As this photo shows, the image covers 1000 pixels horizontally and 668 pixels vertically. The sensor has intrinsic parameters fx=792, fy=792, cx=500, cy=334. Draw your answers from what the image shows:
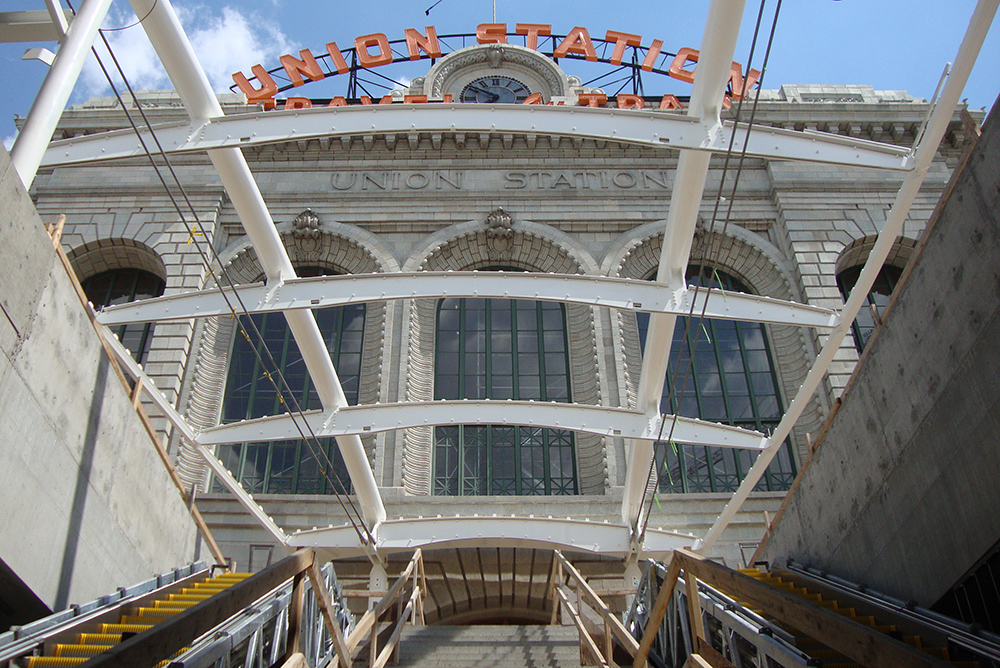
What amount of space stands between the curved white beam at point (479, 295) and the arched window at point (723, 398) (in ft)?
20.7

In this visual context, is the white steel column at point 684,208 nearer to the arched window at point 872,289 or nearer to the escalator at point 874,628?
the escalator at point 874,628

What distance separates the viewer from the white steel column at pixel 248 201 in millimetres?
9773

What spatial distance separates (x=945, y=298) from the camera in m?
7.95

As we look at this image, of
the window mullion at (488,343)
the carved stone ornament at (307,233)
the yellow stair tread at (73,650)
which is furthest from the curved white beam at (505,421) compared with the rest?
the carved stone ornament at (307,233)

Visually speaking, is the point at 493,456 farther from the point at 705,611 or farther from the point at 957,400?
the point at 957,400

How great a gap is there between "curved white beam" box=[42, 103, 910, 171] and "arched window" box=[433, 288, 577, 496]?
11.0 meters

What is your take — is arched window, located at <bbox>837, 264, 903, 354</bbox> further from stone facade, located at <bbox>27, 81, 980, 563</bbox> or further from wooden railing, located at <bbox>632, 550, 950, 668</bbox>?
wooden railing, located at <bbox>632, 550, 950, 668</bbox>

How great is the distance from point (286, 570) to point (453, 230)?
1668cm

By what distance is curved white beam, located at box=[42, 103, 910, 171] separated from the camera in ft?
34.4

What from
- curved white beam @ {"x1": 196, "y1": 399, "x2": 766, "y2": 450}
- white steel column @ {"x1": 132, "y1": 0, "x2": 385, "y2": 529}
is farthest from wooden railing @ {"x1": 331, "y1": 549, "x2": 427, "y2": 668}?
curved white beam @ {"x1": 196, "y1": 399, "x2": 766, "y2": 450}

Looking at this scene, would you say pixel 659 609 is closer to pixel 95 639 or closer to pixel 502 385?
pixel 95 639

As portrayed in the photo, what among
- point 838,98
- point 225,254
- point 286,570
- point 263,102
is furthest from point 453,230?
point 286,570

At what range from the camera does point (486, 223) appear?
23312 millimetres

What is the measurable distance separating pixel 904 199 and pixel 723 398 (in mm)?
11083
